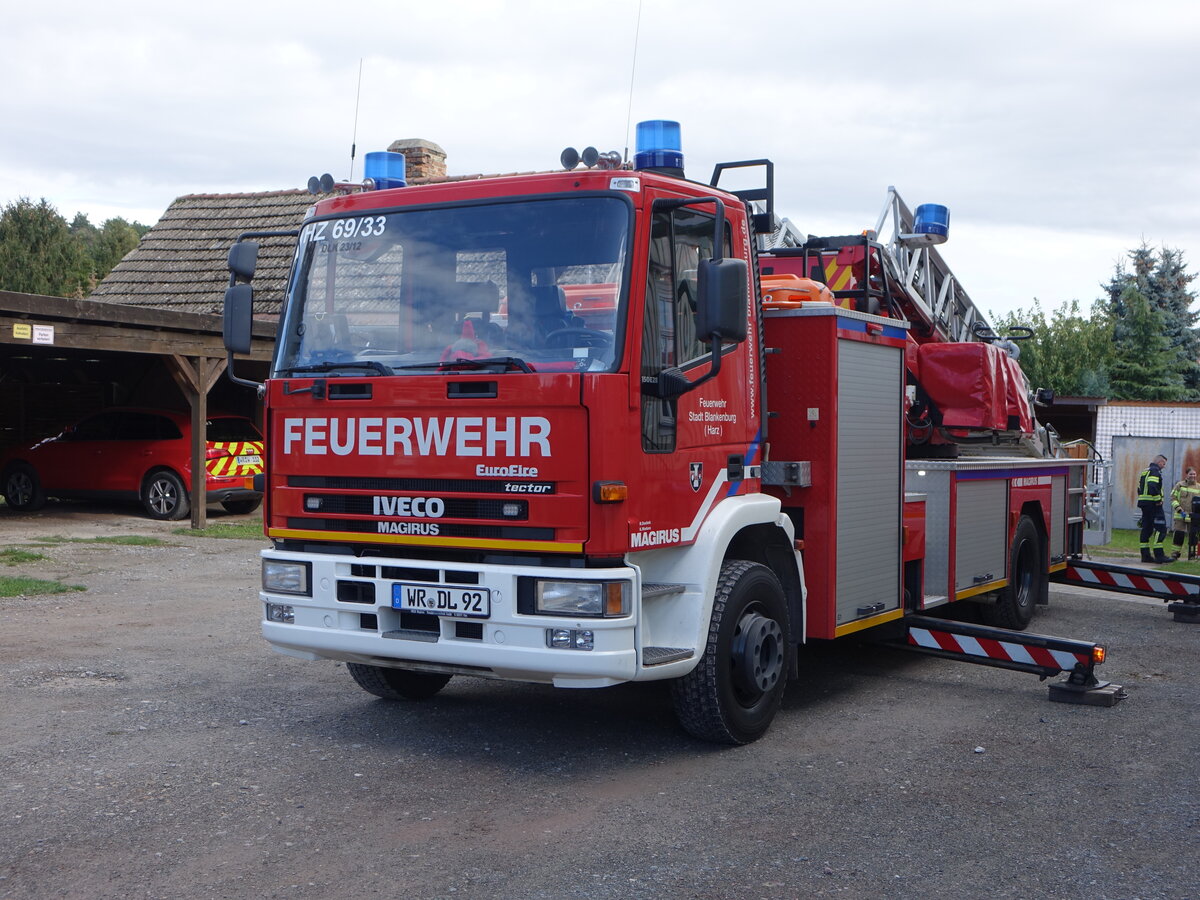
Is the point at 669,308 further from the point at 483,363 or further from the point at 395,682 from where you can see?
the point at 395,682

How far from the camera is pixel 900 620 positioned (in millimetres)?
7754

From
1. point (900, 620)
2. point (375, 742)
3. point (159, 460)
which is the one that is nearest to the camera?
point (375, 742)

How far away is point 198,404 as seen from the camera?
16.7m

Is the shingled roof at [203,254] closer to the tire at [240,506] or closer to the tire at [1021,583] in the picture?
the tire at [240,506]

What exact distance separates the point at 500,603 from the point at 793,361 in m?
2.29

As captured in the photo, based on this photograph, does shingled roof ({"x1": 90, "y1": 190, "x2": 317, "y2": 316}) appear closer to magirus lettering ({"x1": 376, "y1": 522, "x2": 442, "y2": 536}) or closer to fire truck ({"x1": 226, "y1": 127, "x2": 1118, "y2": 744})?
fire truck ({"x1": 226, "y1": 127, "x2": 1118, "y2": 744})

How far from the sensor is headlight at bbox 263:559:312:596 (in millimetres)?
5988

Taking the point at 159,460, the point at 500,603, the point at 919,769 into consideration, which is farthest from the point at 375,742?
the point at 159,460

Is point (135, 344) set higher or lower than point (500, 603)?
higher

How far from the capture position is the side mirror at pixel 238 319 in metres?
6.30

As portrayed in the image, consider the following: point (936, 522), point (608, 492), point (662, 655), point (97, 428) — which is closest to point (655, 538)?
point (608, 492)

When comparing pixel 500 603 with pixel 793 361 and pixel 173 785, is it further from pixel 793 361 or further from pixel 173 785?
pixel 793 361

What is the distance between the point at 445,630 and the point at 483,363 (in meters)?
1.23

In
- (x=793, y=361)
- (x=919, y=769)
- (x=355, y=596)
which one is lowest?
(x=919, y=769)
